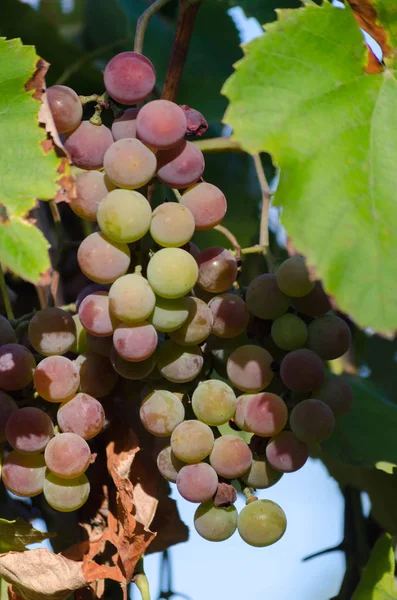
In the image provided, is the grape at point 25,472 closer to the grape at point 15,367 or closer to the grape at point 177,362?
the grape at point 15,367

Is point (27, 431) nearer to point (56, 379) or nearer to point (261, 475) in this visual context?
point (56, 379)

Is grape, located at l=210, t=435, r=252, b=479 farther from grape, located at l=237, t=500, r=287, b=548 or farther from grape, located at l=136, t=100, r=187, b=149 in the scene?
grape, located at l=136, t=100, r=187, b=149

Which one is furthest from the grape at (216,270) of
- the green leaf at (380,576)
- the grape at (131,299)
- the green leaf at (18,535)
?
the green leaf at (380,576)

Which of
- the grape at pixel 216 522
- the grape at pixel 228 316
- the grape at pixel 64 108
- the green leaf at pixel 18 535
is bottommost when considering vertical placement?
the green leaf at pixel 18 535

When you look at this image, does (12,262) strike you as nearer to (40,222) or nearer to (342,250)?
(342,250)

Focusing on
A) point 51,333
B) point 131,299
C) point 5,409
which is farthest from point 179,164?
point 5,409

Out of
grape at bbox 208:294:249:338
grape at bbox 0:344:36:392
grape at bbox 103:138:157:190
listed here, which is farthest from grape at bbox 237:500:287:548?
grape at bbox 103:138:157:190
